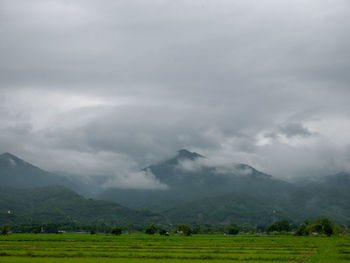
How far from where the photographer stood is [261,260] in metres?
60.6

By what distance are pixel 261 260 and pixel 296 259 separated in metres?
5.91

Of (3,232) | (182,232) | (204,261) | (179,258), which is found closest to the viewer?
(204,261)

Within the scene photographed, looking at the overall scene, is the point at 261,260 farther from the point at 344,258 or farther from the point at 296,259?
the point at 344,258

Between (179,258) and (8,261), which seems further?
(179,258)

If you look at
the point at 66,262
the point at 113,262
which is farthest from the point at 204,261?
the point at 66,262

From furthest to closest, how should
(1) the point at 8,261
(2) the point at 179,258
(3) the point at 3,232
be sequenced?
1. (3) the point at 3,232
2. (2) the point at 179,258
3. (1) the point at 8,261

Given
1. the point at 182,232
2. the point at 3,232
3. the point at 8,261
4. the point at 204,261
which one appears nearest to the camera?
the point at 8,261

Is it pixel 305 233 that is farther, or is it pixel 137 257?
pixel 305 233

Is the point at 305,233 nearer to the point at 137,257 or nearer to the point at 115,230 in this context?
the point at 115,230

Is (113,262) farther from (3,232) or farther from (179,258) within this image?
(3,232)

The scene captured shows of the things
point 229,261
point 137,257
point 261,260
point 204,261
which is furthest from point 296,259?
point 137,257

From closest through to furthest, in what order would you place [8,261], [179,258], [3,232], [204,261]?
1. [8,261]
2. [204,261]
3. [179,258]
4. [3,232]

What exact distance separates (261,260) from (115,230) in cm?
12777

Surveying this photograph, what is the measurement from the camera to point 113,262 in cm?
5612
